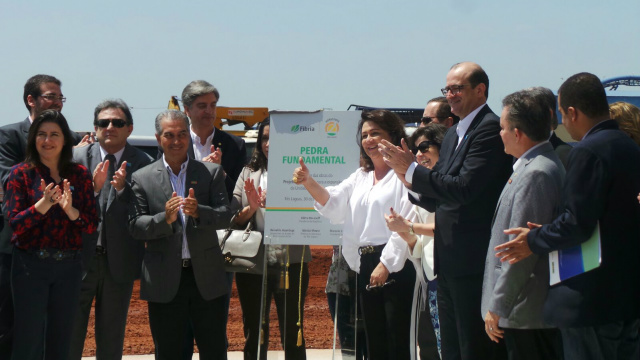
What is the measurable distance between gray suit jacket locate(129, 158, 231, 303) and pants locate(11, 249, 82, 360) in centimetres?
54

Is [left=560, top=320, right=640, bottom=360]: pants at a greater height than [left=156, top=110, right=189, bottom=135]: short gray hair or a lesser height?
lesser

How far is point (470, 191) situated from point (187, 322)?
2258 mm

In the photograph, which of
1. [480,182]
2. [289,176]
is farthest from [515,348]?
[289,176]

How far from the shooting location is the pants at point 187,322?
5.12 meters

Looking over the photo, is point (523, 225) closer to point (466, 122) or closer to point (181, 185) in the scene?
point (466, 122)

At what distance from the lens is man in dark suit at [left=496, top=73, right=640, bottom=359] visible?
138 inches

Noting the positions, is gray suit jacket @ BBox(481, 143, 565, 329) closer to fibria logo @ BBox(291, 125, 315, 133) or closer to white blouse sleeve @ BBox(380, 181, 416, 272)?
white blouse sleeve @ BBox(380, 181, 416, 272)

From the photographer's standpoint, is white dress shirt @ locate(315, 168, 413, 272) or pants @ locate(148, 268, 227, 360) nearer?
white dress shirt @ locate(315, 168, 413, 272)

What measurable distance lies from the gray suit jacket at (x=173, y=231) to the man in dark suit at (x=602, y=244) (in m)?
2.44

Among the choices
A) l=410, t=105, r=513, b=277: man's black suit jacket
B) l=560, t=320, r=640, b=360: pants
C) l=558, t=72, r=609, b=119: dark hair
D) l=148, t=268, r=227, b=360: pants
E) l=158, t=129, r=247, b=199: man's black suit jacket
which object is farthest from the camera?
l=158, t=129, r=247, b=199: man's black suit jacket

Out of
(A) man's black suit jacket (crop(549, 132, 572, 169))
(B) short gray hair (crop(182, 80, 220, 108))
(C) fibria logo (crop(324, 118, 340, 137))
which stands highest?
(B) short gray hair (crop(182, 80, 220, 108))

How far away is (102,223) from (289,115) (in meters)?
1.64

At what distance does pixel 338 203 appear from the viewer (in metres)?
5.41

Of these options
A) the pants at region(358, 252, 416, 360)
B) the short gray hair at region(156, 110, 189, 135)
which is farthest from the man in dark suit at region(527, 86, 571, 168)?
the short gray hair at region(156, 110, 189, 135)
